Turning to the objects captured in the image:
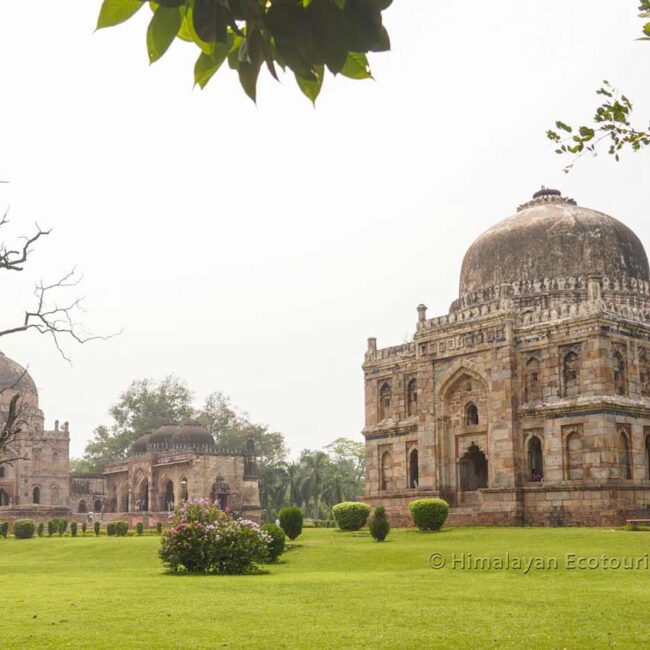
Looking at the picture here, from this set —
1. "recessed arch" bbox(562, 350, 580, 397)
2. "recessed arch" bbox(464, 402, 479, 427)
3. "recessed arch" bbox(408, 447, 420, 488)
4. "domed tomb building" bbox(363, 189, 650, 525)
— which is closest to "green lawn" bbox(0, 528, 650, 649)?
"domed tomb building" bbox(363, 189, 650, 525)

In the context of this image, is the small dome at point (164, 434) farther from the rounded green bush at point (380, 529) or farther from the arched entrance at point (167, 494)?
the rounded green bush at point (380, 529)

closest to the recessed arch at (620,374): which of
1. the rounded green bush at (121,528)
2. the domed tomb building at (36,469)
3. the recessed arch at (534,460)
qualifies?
the recessed arch at (534,460)

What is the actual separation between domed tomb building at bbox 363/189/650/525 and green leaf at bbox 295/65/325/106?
1015 inches

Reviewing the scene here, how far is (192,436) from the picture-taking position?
52719 mm

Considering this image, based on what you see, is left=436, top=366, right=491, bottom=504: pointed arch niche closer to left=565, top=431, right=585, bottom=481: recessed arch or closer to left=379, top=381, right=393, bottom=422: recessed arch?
left=379, top=381, right=393, bottom=422: recessed arch

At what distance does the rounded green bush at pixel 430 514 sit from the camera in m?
27.5

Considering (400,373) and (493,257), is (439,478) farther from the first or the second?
(493,257)

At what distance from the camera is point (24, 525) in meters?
37.7

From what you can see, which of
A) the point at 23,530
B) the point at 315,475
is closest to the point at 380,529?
the point at 23,530

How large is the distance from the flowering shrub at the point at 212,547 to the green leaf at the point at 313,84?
683 inches

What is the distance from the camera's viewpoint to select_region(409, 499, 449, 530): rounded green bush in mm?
27484

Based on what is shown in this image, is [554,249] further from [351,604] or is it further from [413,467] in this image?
[351,604]

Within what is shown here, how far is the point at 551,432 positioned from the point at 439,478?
5.02m

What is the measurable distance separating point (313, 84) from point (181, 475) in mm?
48554
